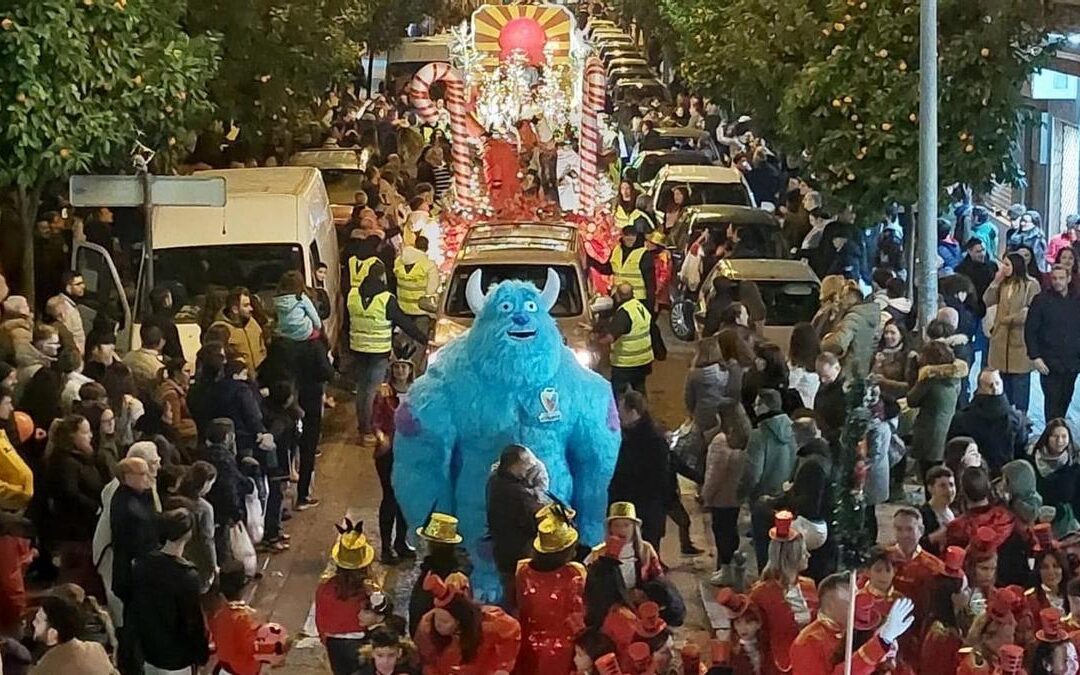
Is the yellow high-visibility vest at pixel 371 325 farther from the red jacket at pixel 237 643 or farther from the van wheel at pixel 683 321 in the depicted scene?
the red jacket at pixel 237 643

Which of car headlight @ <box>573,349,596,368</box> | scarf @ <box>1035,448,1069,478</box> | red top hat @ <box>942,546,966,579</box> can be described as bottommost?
red top hat @ <box>942,546,966,579</box>

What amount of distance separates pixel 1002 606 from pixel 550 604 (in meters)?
1.94

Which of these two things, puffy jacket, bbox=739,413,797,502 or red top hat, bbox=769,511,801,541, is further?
puffy jacket, bbox=739,413,797,502

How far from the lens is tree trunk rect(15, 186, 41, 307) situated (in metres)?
15.2

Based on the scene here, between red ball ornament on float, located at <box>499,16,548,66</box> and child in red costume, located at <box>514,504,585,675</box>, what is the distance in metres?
17.5

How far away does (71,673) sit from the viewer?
7203mm

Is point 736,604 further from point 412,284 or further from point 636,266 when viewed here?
point 636,266

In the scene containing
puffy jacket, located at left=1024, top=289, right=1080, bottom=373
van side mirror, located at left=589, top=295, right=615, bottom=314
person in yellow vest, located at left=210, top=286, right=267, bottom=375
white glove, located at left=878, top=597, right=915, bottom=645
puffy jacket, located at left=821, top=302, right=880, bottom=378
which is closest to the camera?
white glove, located at left=878, top=597, right=915, bottom=645

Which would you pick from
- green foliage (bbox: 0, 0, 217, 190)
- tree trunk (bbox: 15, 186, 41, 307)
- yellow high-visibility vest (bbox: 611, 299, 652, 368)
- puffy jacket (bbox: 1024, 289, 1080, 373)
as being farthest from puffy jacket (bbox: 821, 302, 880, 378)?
tree trunk (bbox: 15, 186, 41, 307)

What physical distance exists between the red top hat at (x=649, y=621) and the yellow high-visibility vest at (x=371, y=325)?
612 cm

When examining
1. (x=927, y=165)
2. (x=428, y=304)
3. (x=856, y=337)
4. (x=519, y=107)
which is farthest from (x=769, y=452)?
(x=519, y=107)

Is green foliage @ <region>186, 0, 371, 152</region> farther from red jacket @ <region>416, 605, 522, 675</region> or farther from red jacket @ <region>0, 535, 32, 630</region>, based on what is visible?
red jacket @ <region>416, 605, 522, 675</region>

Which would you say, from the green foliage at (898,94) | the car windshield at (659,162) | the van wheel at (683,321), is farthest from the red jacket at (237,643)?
the car windshield at (659,162)

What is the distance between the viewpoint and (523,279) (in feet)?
47.9
